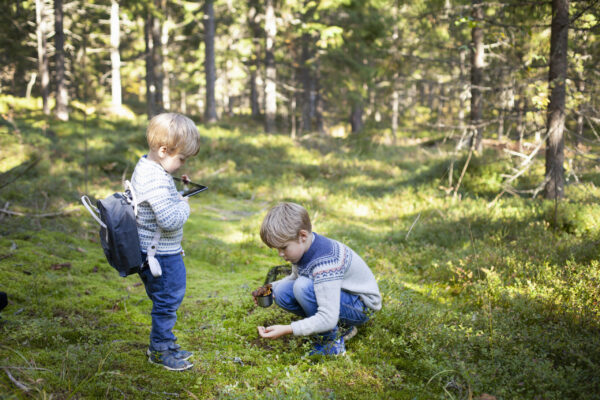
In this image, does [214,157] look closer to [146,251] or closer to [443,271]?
[443,271]

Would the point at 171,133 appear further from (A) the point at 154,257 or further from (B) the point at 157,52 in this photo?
(B) the point at 157,52

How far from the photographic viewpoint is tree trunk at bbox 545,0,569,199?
6.70m

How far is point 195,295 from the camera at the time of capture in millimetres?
4863

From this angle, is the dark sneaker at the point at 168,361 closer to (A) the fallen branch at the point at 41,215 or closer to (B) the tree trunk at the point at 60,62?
(A) the fallen branch at the point at 41,215

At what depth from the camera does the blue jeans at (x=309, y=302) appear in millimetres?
3338

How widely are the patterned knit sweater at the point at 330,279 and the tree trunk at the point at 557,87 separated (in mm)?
4802

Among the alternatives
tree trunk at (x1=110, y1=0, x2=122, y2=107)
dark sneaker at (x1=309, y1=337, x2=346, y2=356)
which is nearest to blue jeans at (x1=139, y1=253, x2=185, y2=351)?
dark sneaker at (x1=309, y1=337, x2=346, y2=356)

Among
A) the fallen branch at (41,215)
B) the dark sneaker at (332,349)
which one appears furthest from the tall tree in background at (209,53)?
the dark sneaker at (332,349)

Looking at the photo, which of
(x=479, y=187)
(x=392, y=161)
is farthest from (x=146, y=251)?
(x=392, y=161)

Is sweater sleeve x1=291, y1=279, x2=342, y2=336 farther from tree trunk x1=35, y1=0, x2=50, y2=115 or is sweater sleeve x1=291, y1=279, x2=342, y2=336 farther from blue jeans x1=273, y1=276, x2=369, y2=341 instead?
tree trunk x1=35, y1=0, x2=50, y2=115

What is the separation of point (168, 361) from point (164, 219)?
1108mm

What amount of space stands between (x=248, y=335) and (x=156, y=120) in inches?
83.2

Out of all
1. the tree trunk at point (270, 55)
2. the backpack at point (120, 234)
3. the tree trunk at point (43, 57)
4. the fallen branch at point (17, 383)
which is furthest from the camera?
the tree trunk at point (43, 57)

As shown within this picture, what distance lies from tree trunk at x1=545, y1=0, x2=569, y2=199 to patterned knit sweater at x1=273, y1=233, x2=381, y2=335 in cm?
480
